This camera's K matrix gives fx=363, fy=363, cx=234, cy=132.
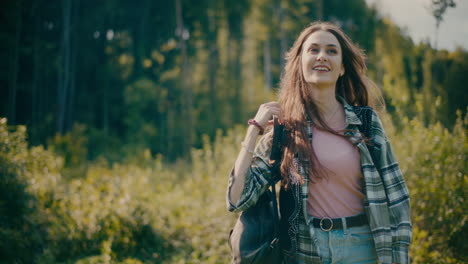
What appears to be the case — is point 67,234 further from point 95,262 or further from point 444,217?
point 444,217

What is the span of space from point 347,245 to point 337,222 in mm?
131

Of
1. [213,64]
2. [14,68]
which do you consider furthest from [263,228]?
[213,64]

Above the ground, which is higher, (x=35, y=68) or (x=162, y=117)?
(x=35, y=68)

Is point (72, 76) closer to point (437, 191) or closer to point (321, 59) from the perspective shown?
point (437, 191)

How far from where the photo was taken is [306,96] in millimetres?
2355

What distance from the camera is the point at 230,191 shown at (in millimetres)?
2088

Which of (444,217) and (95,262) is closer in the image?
(444,217)

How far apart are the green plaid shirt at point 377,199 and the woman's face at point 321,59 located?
0.38 m

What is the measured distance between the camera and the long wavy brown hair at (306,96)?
2123mm

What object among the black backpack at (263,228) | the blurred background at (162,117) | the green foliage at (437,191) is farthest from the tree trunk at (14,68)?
the black backpack at (263,228)

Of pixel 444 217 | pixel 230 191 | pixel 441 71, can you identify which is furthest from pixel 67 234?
pixel 441 71

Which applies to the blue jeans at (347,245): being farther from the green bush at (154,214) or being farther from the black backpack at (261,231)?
the green bush at (154,214)

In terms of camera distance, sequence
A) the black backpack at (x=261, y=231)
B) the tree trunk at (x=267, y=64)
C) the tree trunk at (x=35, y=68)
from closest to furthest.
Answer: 1. the black backpack at (x=261, y=231)
2. the tree trunk at (x=35, y=68)
3. the tree trunk at (x=267, y=64)

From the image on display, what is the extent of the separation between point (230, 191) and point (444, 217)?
10.3ft
